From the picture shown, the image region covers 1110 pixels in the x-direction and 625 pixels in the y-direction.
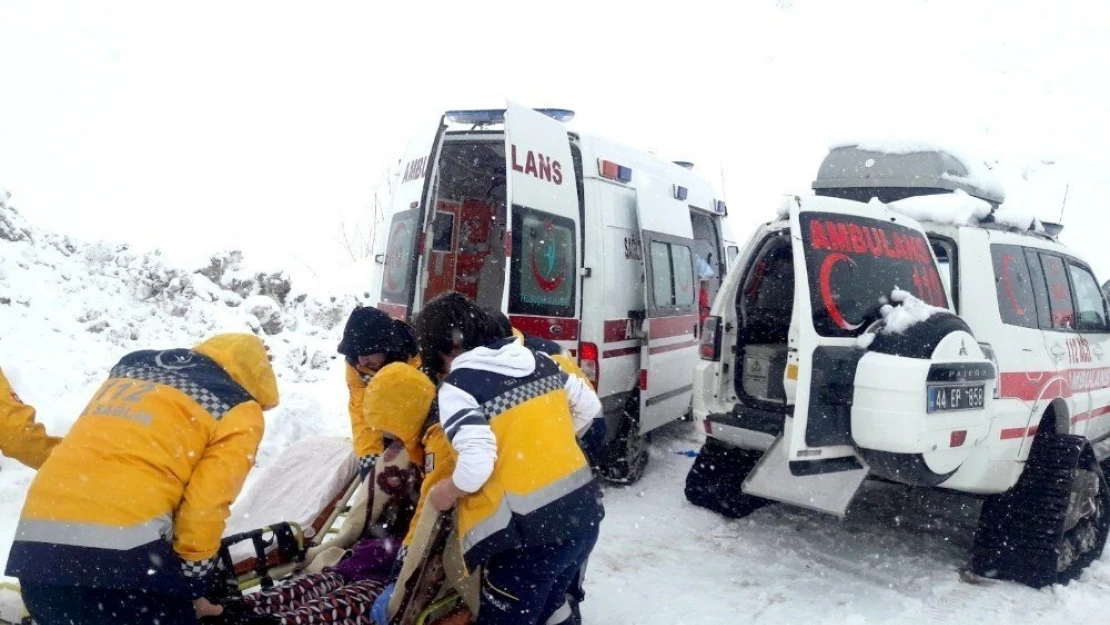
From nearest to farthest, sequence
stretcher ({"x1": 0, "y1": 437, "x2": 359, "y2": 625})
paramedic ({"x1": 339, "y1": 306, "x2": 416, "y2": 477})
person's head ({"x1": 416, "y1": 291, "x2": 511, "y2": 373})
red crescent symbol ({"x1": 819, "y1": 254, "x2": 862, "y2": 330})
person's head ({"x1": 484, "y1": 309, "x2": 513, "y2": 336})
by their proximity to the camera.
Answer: person's head ({"x1": 416, "y1": 291, "x2": 511, "y2": 373}) < person's head ({"x1": 484, "y1": 309, "x2": 513, "y2": 336}) < stretcher ({"x1": 0, "y1": 437, "x2": 359, "y2": 625}) < paramedic ({"x1": 339, "y1": 306, "x2": 416, "y2": 477}) < red crescent symbol ({"x1": 819, "y1": 254, "x2": 862, "y2": 330})

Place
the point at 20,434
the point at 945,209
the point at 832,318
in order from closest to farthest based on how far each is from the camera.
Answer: the point at 20,434, the point at 832,318, the point at 945,209

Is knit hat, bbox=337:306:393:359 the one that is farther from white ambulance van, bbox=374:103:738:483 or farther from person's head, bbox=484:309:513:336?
white ambulance van, bbox=374:103:738:483

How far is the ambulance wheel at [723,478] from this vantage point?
5.71 meters

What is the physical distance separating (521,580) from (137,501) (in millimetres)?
1314

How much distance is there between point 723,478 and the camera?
5.72 meters

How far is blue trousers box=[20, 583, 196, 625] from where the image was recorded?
240 centimetres

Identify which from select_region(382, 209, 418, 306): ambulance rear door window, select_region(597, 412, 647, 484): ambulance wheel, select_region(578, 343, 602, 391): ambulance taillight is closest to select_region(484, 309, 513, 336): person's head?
select_region(578, 343, 602, 391): ambulance taillight

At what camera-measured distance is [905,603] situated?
4.37 meters

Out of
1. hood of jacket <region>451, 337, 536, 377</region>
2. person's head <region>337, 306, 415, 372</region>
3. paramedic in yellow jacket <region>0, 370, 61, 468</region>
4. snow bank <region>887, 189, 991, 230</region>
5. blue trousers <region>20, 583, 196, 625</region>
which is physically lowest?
blue trousers <region>20, 583, 196, 625</region>

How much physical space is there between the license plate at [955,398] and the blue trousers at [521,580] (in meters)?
2.11

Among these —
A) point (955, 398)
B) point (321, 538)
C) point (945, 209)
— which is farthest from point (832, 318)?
point (321, 538)

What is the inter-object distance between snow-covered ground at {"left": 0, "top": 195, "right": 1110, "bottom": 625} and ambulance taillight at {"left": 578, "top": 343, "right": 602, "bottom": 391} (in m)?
1.03

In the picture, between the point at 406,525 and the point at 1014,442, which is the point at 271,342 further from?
the point at 1014,442

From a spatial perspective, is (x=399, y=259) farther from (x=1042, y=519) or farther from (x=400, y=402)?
(x=1042, y=519)
